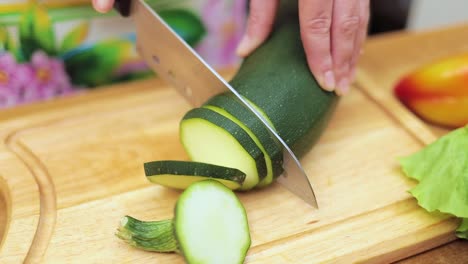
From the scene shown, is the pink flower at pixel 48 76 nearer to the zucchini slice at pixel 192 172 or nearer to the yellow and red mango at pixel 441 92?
the zucchini slice at pixel 192 172

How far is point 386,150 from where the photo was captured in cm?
180

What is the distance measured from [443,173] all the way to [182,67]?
80 cm

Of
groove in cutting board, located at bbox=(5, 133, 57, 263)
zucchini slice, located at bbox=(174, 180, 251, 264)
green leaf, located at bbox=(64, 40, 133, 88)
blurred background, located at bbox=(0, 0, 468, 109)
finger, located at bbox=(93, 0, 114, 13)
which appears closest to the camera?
zucchini slice, located at bbox=(174, 180, 251, 264)

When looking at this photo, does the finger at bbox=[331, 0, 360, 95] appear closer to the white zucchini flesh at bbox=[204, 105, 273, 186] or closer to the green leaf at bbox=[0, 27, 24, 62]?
the white zucchini flesh at bbox=[204, 105, 273, 186]

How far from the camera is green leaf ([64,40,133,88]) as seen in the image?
6.91 ft

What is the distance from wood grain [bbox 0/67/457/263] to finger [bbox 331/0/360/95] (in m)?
0.23

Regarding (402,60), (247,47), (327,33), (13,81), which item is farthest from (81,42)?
(402,60)

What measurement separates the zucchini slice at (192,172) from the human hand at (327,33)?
17.4 inches

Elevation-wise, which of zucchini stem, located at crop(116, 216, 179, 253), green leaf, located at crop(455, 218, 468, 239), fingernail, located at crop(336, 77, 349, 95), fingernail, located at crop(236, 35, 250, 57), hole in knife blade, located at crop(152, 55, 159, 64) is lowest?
zucchini stem, located at crop(116, 216, 179, 253)

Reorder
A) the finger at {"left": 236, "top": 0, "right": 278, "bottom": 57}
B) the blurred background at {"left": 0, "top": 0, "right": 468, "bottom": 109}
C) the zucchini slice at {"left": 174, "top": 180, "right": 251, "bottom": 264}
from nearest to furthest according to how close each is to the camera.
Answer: the zucchini slice at {"left": 174, "top": 180, "right": 251, "bottom": 264}, the finger at {"left": 236, "top": 0, "right": 278, "bottom": 57}, the blurred background at {"left": 0, "top": 0, "right": 468, "bottom": 109}

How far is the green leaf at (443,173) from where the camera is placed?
1490 millimetres

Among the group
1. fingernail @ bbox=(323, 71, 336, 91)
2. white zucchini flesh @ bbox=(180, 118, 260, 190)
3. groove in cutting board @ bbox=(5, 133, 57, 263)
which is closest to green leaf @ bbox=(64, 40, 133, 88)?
groove in cutting board @ bbox=(5, 133, 57, 263)

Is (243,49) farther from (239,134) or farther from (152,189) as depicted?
(152,189)

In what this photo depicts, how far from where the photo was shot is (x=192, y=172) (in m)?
1.46
